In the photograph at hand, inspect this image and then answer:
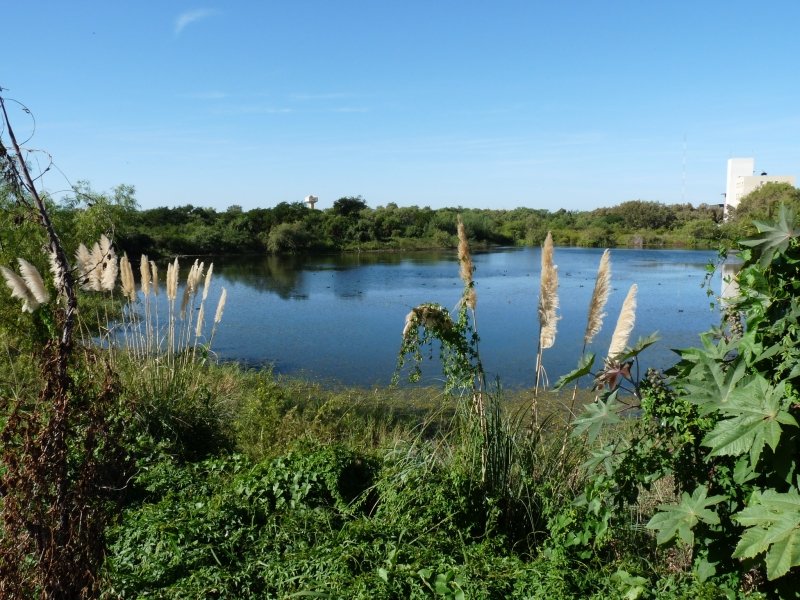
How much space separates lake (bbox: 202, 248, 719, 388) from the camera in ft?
30.9

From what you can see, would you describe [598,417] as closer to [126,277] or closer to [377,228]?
[126,277]

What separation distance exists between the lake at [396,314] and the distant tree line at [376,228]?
15.4ft

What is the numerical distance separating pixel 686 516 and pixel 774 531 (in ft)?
1.17

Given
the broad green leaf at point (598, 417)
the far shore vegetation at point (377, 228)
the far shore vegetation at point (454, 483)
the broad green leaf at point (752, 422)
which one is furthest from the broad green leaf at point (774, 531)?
the far shore vegetation at point (377, 228)

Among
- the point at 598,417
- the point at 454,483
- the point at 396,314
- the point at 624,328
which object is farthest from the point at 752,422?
the point at 396,314

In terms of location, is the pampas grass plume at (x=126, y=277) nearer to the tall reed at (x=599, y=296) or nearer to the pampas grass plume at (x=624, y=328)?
the tall reed at (x=599, y=296)

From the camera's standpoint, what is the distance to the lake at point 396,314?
30.9 feet

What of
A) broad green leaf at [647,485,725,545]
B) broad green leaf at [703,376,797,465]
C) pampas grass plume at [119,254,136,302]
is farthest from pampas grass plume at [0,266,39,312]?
broad green leaf at [703,376,797,465]

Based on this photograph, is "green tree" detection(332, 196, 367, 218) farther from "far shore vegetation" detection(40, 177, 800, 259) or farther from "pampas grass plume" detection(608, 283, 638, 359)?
"pampas grass plume" detection(608, 283, 638, 359)

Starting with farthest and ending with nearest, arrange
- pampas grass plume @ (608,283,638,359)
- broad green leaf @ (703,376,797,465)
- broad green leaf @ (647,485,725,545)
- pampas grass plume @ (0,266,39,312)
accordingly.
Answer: pampas grass plume @ (0,266,39,312), pampas grass plume @ (608,283,638,359), broad green leaf @ (647,485,725,545), broad green leaf @ (703,376,797,465)

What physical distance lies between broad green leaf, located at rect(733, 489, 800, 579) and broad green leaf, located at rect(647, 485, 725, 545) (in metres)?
0.19

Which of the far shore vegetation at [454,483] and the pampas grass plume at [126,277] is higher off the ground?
the pampas grass plume at [126,277]

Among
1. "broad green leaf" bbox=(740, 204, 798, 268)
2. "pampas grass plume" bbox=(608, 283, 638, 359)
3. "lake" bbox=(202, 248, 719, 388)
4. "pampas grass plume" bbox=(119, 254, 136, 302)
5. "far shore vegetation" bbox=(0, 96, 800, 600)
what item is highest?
"broad green leaf" bbox=(740, 204, 798, 268)

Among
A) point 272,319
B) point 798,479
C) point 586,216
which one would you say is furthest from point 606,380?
point 586,216
